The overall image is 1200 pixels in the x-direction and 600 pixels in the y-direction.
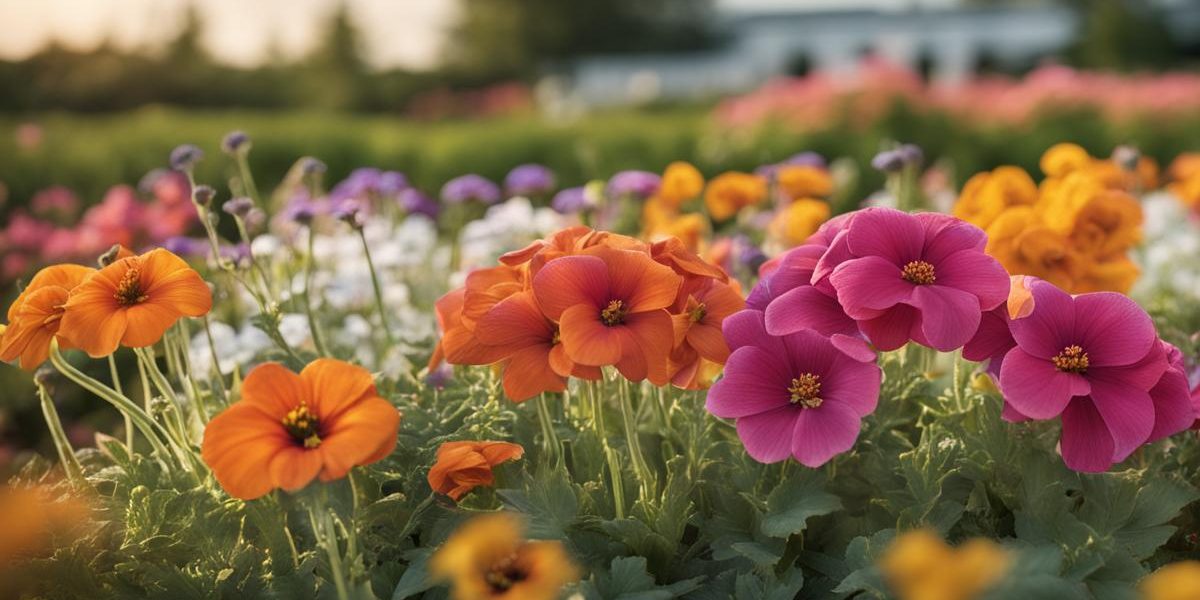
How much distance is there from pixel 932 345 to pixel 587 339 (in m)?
0.38

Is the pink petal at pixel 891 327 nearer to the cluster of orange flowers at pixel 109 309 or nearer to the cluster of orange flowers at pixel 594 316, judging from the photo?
the cluster of orange flowers at pixel 594 316

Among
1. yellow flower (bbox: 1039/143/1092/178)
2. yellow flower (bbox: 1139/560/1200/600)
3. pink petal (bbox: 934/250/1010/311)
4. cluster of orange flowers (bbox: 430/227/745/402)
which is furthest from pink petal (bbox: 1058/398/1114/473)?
yellow flower (bbox: 1039/143/1092/178)

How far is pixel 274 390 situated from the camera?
1150 mm

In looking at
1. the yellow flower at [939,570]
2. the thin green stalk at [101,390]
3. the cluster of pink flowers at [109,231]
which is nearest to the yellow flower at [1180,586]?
the yellow flower at [939,570]

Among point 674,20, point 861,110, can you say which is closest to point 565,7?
point 674,20

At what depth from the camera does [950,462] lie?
54.7 inches

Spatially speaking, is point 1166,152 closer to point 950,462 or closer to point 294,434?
point 950,462

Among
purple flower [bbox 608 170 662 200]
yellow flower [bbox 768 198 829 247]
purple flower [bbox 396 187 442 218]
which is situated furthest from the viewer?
purple flower [bbox 396 187 442 218]

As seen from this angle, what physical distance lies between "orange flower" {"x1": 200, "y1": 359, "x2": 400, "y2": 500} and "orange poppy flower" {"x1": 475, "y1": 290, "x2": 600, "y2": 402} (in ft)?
0.54

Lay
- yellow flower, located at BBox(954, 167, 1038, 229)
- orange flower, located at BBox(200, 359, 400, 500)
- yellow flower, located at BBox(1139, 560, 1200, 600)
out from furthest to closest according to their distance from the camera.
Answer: yellow flower, located at BBox(954, 167, 1038, 229), orange flower, located at BBox(200, 359, 400, 500), yellow flower, located at BBox(1139, 560, 1200, 600)

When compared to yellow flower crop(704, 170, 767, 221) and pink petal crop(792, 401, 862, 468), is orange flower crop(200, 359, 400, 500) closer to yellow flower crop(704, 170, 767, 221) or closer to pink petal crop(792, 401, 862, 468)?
pink petal crop(792, 401, 862, 468)

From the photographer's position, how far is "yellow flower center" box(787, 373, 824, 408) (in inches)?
50.5

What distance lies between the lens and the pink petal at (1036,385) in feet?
4.02

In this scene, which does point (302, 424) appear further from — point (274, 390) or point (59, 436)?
point (59, 436)
